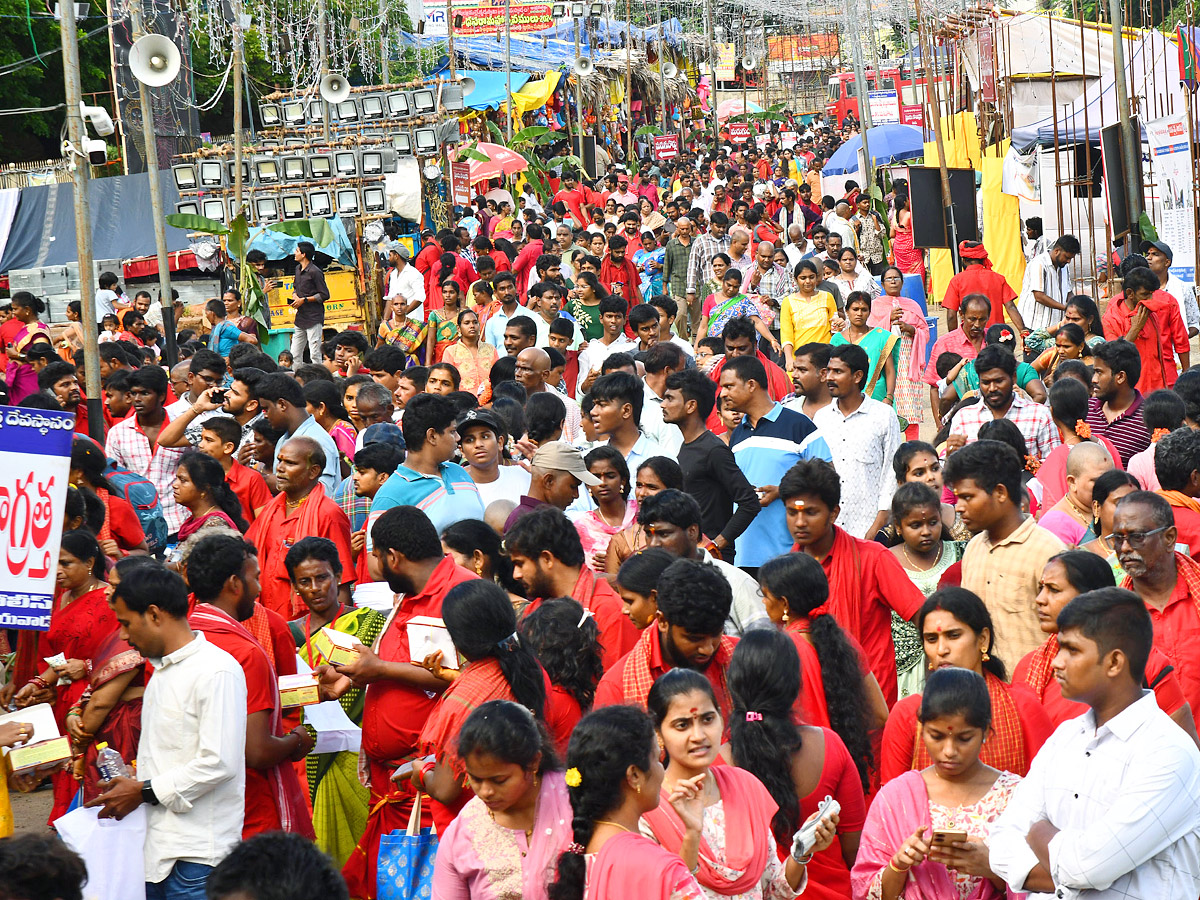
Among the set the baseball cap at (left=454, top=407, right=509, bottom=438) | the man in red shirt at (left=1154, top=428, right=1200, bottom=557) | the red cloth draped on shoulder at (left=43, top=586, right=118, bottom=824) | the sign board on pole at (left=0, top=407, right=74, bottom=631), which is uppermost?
the sign board on pole at (left=0, top=407, right=74, bottom=631)

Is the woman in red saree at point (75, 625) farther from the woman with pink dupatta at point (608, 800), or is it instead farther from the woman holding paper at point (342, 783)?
the woman with pink dupatta at point (608, 800)

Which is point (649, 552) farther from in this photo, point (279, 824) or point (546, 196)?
point (546, 196)

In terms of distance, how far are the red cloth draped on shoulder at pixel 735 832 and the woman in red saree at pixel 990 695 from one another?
0.57m

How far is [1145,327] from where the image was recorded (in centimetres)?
1024

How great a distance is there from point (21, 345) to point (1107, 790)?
33.7ft

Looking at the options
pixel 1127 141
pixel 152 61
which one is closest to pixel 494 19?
pixel 1127 141

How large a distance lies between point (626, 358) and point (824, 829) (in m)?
5.76

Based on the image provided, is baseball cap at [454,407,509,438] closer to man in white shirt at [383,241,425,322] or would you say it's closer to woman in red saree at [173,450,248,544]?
woman in red saree at [173,450,248,544]

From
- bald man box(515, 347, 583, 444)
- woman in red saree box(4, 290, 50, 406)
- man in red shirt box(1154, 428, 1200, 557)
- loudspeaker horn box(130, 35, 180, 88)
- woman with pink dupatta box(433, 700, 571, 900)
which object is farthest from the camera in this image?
loudspeaker horn box(130, 35, 180, 88)

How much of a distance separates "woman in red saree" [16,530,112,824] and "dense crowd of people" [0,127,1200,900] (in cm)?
1

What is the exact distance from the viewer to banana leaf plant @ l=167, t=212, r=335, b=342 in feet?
54.5

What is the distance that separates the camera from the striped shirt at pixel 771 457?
6.56 m

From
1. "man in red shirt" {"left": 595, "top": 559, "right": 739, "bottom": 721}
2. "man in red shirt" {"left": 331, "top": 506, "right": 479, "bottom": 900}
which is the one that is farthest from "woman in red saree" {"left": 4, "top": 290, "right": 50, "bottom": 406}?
"man in red shirt" {"left": 595, "top": 559, "right": 739, "bottom": 721}

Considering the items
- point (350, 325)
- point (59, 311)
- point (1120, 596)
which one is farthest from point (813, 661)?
point (59, 311)
